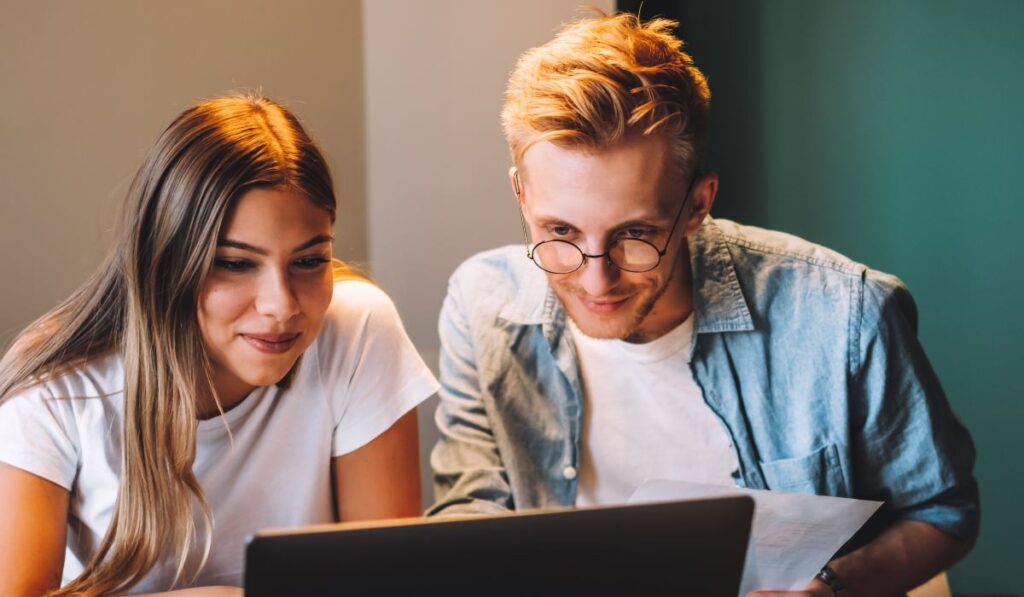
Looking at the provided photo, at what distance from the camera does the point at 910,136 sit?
2.29m

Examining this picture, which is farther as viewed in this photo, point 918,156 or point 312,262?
point 918,156

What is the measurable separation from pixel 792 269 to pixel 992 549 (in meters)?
1.16

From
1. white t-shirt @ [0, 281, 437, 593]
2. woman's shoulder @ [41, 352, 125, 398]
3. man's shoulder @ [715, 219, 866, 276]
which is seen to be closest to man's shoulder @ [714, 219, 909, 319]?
man's shoulder @ [715, 219, 866, 276]

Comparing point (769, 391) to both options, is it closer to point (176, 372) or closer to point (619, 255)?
point (619, 255)

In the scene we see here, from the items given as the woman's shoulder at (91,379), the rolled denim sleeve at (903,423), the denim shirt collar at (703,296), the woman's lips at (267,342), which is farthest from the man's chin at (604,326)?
the woman's shoulder at (91,379)

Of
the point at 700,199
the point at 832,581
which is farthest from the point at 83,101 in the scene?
the point at 832,581

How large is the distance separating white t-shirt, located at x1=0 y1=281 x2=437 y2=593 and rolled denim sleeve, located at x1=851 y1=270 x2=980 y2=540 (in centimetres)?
63

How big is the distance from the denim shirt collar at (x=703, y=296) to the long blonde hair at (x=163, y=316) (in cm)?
43

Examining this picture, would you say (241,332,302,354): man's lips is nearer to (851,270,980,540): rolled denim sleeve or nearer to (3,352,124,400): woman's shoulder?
(3,352,124,400): woman's shoulder

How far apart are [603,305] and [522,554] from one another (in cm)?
67

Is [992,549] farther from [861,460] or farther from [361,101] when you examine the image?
[361,101]

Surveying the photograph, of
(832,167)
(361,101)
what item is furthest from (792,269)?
(361,101)

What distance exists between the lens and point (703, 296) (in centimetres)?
158

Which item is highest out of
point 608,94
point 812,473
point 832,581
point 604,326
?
point 608,94
